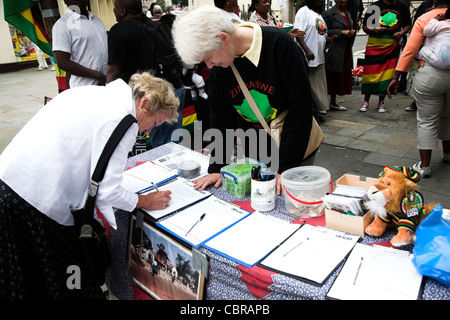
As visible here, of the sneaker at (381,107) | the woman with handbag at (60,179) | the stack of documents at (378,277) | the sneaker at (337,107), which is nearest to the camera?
the stack of documents at (378,277)

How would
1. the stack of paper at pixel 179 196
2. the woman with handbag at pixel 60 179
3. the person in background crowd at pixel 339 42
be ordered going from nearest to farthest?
the woman with handbag at pixel 60 179, the stack of paper at pixel 179 196, the person in background crowd at pixel 339 42

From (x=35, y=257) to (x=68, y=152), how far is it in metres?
0.59

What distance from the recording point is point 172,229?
5.21 feet

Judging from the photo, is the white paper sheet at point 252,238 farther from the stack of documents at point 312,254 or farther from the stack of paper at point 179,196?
the stack of paper at point 179,196

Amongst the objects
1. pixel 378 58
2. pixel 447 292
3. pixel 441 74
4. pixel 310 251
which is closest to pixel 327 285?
pixel 310 251

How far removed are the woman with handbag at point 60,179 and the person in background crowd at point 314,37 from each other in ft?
13.2

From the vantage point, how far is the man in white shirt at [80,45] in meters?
3.02

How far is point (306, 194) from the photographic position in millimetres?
1570

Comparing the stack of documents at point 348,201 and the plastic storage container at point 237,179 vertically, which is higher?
the stack of documents at point 348,201

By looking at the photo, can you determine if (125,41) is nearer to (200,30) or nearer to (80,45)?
(80,45)

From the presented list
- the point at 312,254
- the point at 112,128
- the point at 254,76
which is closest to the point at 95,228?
the point at 112,128

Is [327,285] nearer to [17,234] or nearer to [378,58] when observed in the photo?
[17,234]

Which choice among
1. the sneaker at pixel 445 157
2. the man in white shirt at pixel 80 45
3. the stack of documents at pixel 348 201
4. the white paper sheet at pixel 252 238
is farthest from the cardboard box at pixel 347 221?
the sneaker at pixel 445 157
